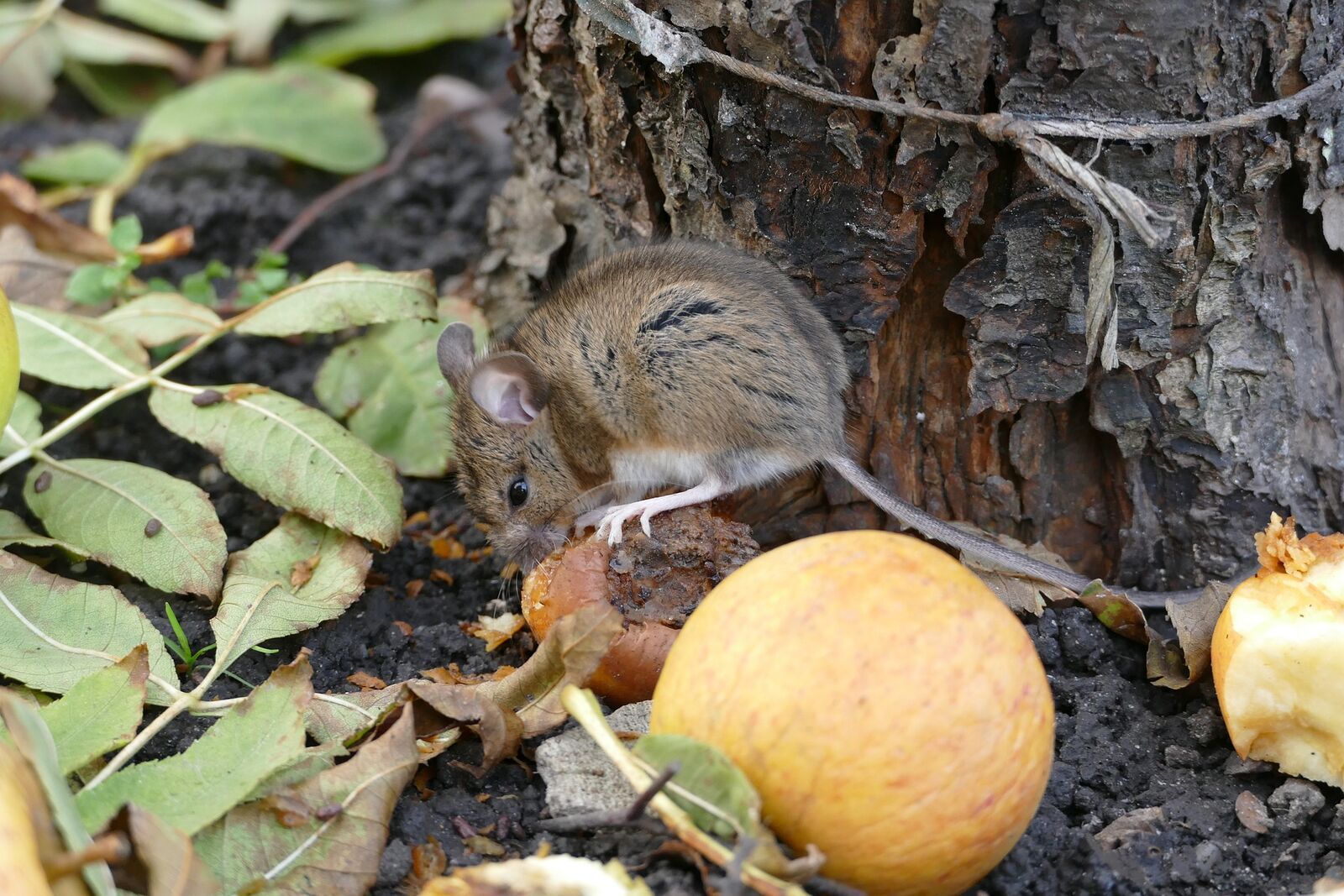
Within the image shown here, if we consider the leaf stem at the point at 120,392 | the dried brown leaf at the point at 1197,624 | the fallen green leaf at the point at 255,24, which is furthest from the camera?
the fallen green leaf at the point at 255,24

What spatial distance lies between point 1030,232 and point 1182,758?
137 centimetres

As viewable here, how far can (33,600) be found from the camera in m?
3.31

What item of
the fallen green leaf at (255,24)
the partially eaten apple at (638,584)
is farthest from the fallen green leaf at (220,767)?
the fallen green leaf at (255,24)

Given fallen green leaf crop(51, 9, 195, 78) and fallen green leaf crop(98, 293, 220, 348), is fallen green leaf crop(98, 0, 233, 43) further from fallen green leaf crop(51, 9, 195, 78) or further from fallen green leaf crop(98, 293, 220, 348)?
fallen green leaf crop(98, 293, 220, 348)

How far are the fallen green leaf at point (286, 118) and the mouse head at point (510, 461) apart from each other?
205 cm

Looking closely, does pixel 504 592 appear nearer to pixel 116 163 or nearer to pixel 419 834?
pixel 419 834

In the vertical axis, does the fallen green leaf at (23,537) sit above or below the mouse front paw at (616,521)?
below

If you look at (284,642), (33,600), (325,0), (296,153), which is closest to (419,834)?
(284,642)

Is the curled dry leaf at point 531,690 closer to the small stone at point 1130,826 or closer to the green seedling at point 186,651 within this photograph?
the green seedling at point 186,651

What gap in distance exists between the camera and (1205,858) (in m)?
2.75

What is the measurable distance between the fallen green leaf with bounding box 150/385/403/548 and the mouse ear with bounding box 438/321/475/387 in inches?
17.6

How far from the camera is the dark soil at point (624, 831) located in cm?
272

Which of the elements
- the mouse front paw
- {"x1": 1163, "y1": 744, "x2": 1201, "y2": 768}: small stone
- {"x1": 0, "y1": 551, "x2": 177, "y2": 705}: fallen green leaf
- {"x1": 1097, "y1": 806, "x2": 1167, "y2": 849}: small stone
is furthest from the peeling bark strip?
{"x1": 0, "y1": 551, "x2": 177, "y2": 705}: fallen green leaf

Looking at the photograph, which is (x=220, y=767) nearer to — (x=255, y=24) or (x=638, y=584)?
(x=638, y=584)
